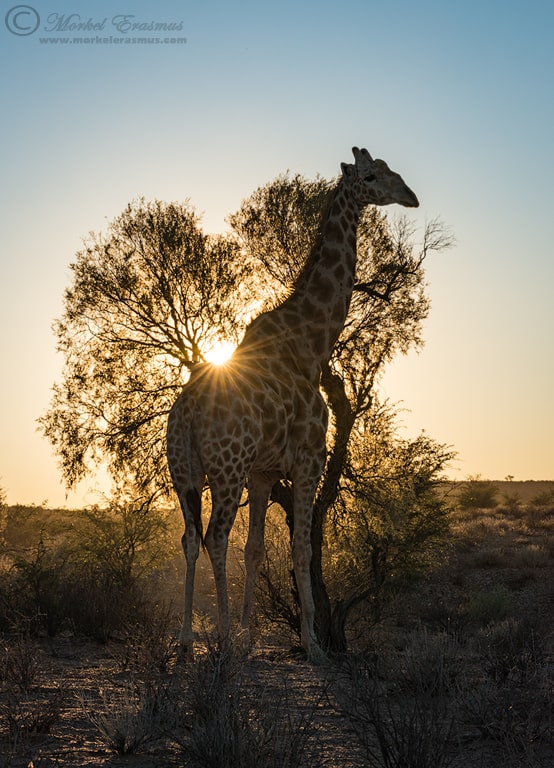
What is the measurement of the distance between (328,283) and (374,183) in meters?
1.56

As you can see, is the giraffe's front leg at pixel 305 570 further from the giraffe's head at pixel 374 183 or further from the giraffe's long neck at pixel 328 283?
the giraffe's head at pixel 374 183

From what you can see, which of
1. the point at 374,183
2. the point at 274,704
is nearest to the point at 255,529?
the point at 274,704

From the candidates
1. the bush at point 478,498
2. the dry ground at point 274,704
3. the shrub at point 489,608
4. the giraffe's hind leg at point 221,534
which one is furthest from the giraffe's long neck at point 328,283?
the bush at point 478,498

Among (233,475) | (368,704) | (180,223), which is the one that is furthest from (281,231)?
(368,704)

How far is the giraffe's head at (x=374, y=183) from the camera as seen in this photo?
12711 millimetres

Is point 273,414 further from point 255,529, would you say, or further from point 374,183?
point 374,183

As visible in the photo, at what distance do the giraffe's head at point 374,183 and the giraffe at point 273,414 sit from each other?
0.01 meters

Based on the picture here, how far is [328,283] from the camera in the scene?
12.6m

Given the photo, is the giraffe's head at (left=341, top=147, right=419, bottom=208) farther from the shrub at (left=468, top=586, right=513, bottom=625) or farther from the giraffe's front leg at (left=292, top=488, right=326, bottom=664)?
the shrub at (left=468, top=586, right=513, bottom=625)

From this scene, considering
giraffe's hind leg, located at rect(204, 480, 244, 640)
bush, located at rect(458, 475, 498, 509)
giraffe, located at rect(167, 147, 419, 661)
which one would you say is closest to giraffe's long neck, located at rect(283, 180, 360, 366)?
giraffe, located at rect(167, 147, 419, 661)

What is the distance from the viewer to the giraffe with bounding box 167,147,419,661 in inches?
403

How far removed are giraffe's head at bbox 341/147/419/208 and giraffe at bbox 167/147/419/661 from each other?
0.05 feet

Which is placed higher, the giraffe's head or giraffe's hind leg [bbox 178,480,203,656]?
the giraffe's head

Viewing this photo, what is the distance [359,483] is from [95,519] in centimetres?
972
